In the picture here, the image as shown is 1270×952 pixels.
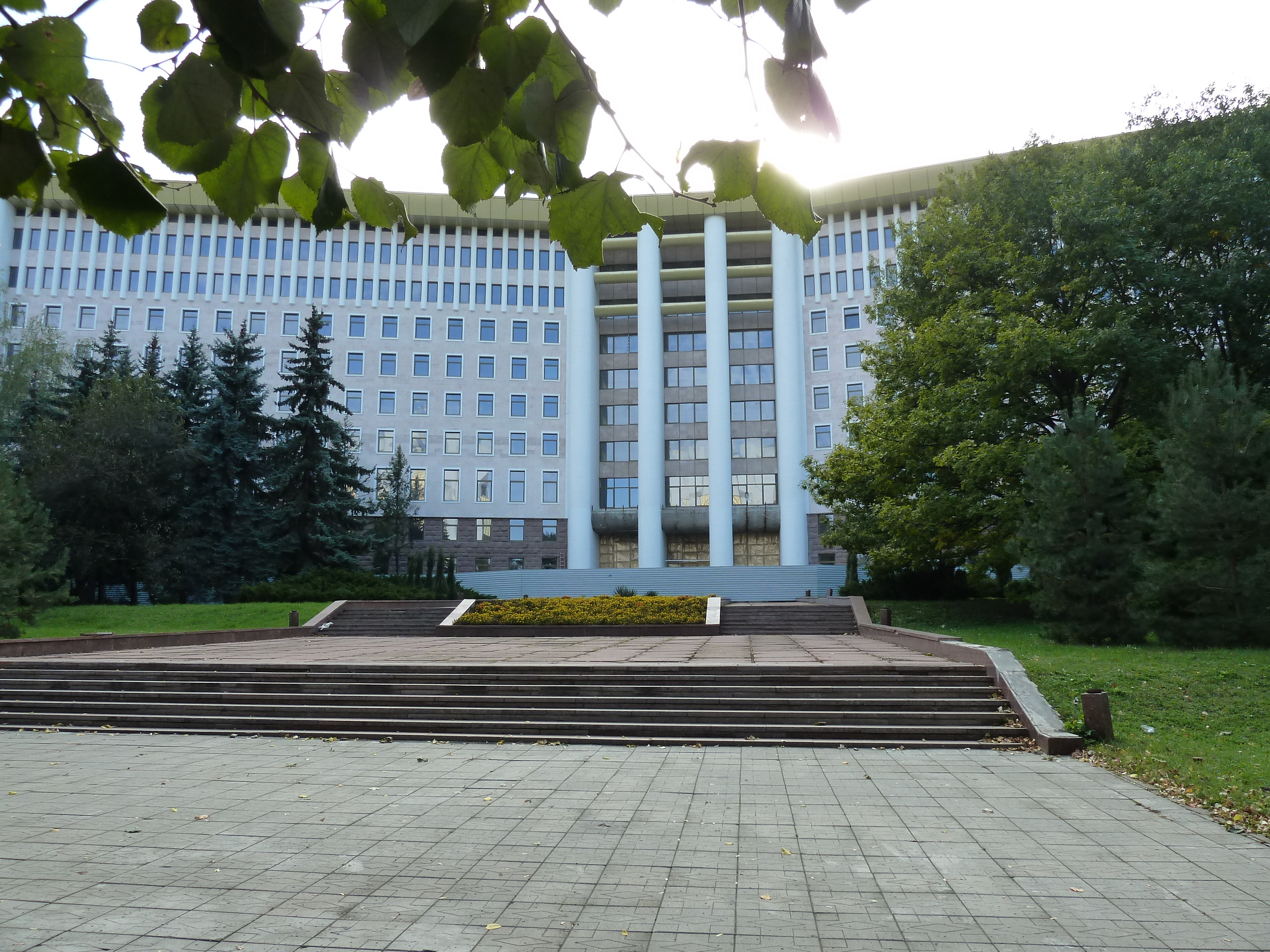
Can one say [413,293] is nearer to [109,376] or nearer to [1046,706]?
[109,376]

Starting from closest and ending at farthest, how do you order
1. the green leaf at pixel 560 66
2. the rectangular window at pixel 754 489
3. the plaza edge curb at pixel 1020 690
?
1. the green leaf at pixel 560 66
2. the plaza edge curb at pixel 1020 690
3. the rectangular window at pixel 754 489

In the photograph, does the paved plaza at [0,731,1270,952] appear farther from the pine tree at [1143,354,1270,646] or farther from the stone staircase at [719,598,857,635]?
the stone staircase at [719,598,857,635]

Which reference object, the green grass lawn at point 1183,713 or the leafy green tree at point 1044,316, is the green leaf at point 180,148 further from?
the leafy green tree at point 1044,316

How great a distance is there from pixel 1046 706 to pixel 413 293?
5061 cm

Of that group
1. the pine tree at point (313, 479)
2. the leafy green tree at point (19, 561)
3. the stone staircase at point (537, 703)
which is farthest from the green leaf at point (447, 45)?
the pine tree at point (313, 479)

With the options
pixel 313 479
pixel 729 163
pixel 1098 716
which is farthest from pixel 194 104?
pixel 313 479

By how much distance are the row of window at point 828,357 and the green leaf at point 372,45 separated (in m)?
51.3

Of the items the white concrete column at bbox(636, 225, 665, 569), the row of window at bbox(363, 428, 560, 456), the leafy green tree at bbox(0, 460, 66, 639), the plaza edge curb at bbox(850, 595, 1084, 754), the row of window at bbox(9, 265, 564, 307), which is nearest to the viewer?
the plaza edge curb at bbox(850, 595, 1084, 754)

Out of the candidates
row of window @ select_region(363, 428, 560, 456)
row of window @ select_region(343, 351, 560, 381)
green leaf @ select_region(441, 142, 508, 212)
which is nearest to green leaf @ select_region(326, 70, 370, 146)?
green leaf @ select_region(441, 142, 508, 212)

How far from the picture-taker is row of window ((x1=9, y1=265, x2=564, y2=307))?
51.7 m

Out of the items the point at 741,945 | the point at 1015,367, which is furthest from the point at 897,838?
the point at 1015,367

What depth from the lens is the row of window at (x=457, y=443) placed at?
5322cm

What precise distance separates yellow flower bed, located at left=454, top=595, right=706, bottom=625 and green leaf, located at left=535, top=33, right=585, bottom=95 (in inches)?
971

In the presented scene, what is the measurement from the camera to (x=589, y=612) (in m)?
27.2
